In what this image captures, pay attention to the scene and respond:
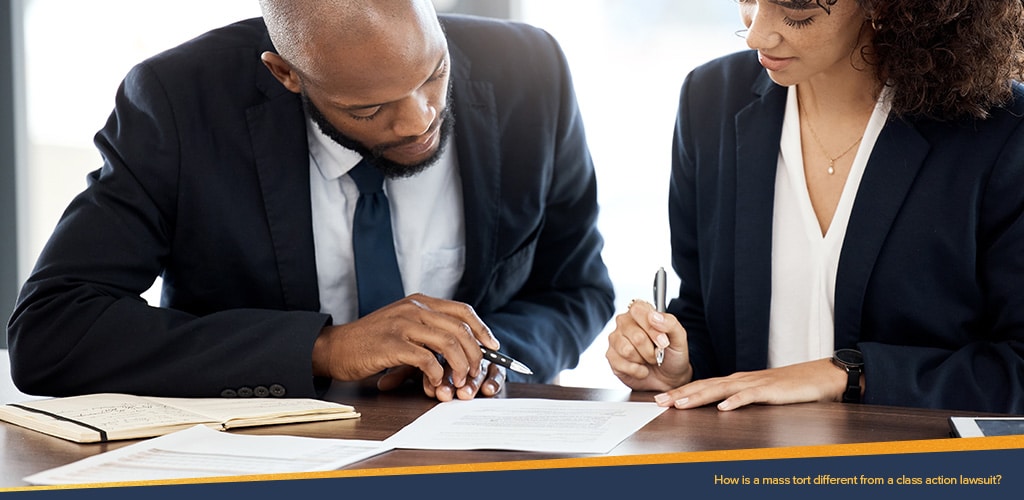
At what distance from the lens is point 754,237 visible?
2.00 meters

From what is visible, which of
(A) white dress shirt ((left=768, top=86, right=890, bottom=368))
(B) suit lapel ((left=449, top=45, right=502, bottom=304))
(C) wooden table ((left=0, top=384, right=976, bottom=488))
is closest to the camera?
(C) wooden table ((left=0, top=384, right=976, bottom=488))

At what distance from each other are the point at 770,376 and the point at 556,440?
0.45m

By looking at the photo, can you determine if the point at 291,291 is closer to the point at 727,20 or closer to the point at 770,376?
the point at 770,376

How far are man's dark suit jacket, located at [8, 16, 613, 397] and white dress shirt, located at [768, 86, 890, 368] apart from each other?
44cm

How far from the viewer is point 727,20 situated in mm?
3369

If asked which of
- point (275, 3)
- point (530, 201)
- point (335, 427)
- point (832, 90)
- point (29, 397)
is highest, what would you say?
point (275, 3)

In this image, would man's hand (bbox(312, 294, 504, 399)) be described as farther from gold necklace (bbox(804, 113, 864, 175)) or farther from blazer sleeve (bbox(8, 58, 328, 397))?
gold necklace (bbox(804, 113, 864, 175))

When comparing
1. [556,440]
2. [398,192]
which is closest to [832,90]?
[398,192]

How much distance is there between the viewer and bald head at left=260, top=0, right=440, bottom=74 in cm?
187

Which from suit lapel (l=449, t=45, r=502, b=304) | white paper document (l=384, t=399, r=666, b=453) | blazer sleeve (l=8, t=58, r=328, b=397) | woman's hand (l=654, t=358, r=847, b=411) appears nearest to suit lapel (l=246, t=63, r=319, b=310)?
blazer sleeve (l=8, t=58, r=328, b=397)

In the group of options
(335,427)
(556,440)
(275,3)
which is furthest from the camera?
(275,3)

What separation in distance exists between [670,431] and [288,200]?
933mm

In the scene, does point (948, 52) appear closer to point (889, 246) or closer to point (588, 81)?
point (889, 246)

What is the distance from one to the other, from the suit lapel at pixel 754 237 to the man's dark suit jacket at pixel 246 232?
38 cm
